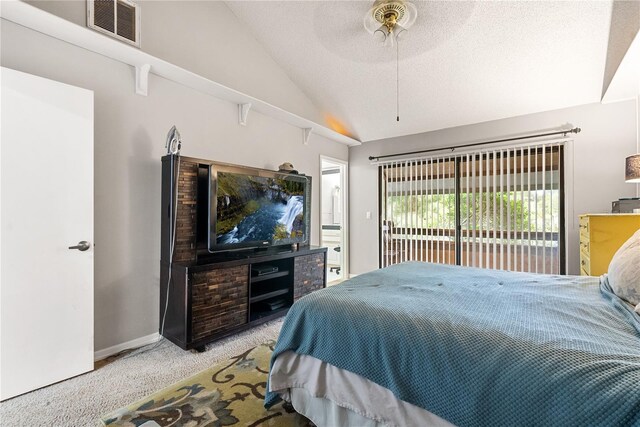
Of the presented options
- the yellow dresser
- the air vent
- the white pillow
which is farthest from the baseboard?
the yellow dresser

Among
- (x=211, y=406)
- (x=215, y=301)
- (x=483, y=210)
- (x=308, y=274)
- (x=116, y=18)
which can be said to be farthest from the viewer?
(x=483, y=210)

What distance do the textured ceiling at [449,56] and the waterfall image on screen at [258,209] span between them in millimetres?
1454

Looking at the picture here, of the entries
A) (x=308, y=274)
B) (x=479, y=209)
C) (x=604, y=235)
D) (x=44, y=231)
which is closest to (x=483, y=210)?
(x=479, y=209)

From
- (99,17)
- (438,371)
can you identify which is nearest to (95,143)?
(99,17)

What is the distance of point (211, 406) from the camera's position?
170 centimetres

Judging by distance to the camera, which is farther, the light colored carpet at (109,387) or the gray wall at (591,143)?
the gray wall at (591,143)

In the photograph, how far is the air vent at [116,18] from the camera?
2.16 m

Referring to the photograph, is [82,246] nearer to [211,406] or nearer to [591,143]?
[211,406]

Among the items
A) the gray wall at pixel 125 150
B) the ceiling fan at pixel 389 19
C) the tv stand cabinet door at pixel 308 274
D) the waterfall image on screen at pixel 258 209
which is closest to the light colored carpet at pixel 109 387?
the gray wall at pixel 125 150

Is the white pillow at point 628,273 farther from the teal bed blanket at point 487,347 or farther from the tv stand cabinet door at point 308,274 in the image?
the tv stand cabinet door at point 308,274

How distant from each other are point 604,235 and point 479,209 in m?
1.35

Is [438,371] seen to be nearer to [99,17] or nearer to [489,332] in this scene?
[489,332]

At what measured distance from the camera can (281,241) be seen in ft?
11.0

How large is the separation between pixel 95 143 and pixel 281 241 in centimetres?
188
